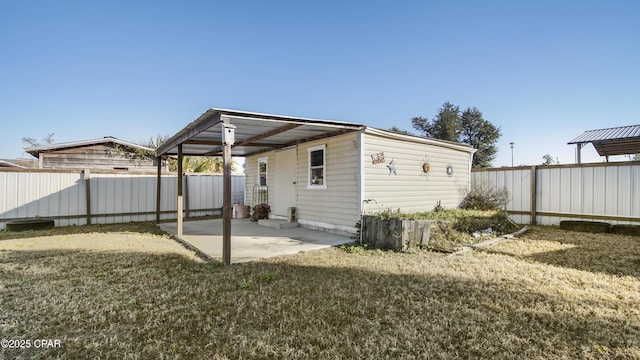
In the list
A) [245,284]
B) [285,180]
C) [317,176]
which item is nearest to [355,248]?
[245,284]

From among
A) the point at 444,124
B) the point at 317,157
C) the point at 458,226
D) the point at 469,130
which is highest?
the point at 444,124

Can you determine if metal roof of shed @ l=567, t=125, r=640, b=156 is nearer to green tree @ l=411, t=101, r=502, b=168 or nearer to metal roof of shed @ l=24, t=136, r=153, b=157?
metal roof of shed @ l=24, t=136, r=153, b=157

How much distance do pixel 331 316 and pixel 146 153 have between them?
14.6 metres

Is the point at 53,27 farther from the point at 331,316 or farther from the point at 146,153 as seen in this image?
the point at 331,316

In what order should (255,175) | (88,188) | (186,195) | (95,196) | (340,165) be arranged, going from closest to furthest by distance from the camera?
(340,165) < (88,188) < (95,196) < (186,195) < (255,175)

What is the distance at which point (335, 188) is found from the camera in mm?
7477

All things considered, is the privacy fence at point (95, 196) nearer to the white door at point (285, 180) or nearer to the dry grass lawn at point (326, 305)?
the white door at point (285, 180)

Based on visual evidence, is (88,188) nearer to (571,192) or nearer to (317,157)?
(317,157)

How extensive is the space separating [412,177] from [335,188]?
2197 millimetres

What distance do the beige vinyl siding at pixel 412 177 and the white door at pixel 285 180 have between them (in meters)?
2.85

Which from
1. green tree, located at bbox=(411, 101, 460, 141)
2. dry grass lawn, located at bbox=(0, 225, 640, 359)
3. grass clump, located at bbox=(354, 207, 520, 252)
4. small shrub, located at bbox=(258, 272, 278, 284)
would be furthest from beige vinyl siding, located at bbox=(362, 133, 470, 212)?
green tree, located at bbox=(411, 101, 460, 141)

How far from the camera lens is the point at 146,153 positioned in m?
14.4

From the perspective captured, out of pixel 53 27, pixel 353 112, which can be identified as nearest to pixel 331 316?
pixel 53 27

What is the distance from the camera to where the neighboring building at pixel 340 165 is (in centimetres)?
666
